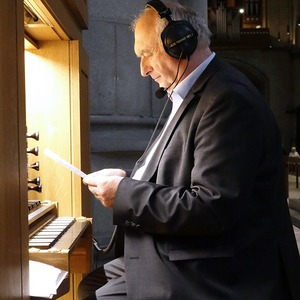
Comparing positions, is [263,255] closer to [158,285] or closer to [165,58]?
[158,285]

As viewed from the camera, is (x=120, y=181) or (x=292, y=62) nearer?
(x=120, y=181)

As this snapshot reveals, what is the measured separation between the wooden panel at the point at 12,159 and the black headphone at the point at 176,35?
1.89 ft

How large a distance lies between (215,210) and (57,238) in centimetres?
87

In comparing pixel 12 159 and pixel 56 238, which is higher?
pixel 12 159

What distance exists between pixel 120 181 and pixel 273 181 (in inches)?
21.0

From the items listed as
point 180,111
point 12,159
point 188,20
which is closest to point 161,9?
point 188,20

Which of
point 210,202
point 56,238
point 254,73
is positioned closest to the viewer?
point 210,202

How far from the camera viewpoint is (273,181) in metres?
1.87

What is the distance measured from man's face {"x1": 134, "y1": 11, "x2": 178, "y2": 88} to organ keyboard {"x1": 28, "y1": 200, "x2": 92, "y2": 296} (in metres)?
0.77


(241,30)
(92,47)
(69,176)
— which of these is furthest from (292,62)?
(69,176)

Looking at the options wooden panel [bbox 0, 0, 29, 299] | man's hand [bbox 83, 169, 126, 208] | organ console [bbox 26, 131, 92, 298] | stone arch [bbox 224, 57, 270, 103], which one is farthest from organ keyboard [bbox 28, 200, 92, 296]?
stone arch [bbox 224, 57, 270, 103]

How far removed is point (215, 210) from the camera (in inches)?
68.2

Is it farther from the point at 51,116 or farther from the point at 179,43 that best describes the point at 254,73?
the point at 179,43

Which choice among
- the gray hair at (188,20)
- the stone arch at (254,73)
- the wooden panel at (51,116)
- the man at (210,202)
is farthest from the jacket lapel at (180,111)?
the stone arch at (254,73)
